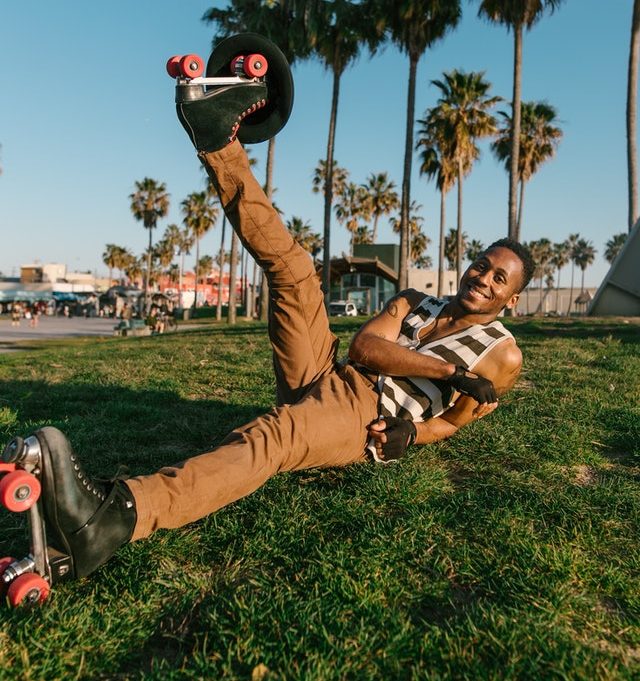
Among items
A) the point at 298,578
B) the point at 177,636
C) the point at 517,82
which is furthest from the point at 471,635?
the point at 517,82

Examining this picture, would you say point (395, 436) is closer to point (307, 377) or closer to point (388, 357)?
point (388, 357)

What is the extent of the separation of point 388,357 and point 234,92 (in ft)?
5.13

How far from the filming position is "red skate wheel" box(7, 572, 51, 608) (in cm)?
200

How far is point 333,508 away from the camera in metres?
2.86

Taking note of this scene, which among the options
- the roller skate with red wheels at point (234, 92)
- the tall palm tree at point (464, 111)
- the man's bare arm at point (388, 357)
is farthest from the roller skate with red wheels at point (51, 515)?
the tall palm tree at point (464, 111)

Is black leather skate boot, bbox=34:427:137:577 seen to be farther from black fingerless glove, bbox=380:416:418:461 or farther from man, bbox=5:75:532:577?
black fingerless glove, bbox=380:416:418:461

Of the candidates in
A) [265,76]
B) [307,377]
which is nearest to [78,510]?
[307,377]

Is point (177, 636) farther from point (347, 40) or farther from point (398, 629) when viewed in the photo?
point (347, 40)

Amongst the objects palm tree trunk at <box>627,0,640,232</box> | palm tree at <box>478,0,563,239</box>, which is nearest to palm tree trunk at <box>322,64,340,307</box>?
palm tree at <box>478,0,563,239</box>

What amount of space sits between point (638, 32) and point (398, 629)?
2101 centimetres

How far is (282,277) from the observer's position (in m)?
3.21

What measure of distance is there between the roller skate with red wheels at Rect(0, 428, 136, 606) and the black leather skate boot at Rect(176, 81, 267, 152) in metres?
1.60

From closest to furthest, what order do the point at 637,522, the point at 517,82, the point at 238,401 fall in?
the point at 637,522, the point at 238,401, the point at 517,82

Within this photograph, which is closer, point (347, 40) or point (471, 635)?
point (471, 635)
